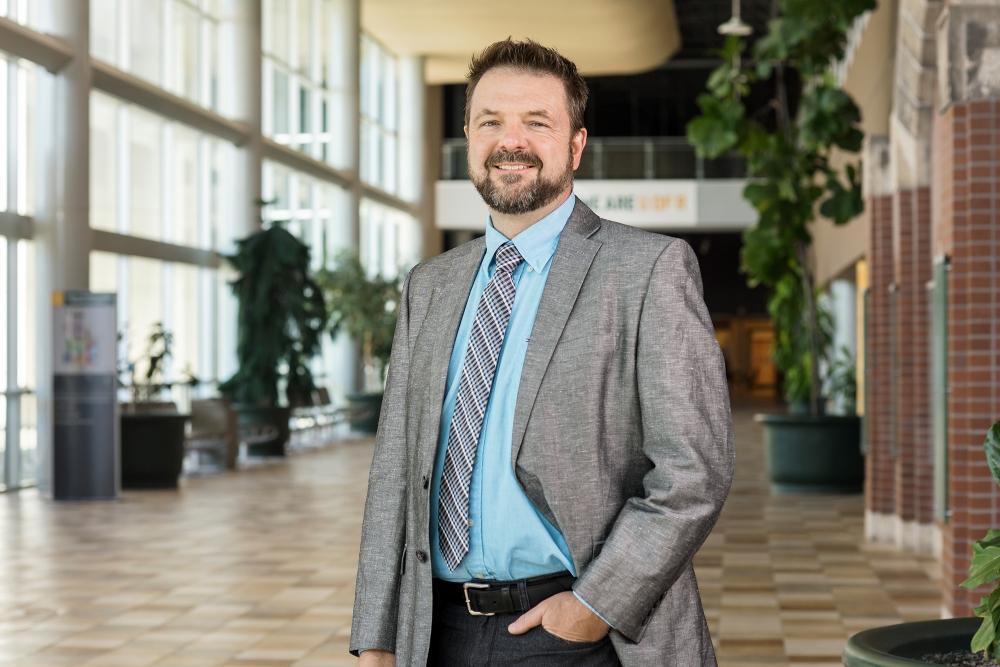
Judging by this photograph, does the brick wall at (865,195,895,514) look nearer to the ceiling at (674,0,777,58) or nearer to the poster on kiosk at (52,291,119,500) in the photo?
the poster on kiosk at (52,291,119,500)

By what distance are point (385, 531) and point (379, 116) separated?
27.3 m

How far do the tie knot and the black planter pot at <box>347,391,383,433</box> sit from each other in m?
20.5

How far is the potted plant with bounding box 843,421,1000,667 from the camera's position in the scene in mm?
2873

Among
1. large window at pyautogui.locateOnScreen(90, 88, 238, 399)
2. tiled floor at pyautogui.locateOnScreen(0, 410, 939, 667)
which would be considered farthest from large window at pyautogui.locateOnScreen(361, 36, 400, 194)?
tiled floor at pyautogui.locateOnScreen(0, 410, 939, 667)

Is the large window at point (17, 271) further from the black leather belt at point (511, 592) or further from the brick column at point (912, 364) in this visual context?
the black leather belt at point (511, 592)

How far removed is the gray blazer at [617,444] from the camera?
6.28ft

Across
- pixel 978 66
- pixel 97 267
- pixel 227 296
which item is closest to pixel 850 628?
pixel 978 66

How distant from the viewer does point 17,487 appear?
46.7 ft

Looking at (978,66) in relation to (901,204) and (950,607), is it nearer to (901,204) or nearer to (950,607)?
(950,607)

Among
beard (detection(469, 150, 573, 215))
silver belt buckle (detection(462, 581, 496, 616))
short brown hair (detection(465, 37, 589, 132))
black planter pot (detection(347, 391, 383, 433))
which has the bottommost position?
black planter pot (detection(347, 391, 383, 433))

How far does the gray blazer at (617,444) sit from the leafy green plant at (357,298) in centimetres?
2075

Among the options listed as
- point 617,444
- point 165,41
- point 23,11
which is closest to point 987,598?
point 617,444

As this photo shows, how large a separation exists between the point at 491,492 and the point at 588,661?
27 centimetres

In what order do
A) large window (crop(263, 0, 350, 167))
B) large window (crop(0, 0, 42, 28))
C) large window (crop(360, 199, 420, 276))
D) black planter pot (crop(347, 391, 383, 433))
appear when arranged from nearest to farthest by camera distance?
large window (crop(0, 0, 42, 28)) < large window (crop(263, 0, 350, 167)) < black planter pot (crop(347, 391, 383, 433)) < large window (crop(360, 199, 420, 276))
